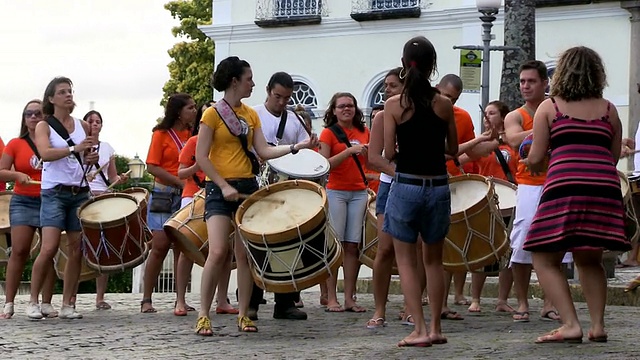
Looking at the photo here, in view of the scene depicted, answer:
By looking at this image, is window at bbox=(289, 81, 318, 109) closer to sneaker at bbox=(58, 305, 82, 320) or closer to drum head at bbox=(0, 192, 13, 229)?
drum head at bbox=(0, 192, 13, 229)

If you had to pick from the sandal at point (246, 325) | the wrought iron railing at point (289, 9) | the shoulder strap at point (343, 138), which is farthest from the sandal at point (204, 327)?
the wrought iron railing at point (289, 9)

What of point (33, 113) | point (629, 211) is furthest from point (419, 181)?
point (33, 113)

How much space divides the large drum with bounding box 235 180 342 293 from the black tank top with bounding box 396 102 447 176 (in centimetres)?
102

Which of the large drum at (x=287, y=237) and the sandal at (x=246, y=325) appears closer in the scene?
the large drum at (x=287, y=237)

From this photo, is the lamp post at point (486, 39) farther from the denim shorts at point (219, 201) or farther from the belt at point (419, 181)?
the belt at point (419, 181)

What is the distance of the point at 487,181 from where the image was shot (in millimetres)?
10750

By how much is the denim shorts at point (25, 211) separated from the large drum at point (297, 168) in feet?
7.08

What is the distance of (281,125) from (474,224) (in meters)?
2.04

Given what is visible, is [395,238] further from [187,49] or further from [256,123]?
[187,49]

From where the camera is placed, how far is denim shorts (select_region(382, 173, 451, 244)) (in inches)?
365

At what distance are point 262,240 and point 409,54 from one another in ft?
5.25

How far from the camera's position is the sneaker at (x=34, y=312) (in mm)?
12133

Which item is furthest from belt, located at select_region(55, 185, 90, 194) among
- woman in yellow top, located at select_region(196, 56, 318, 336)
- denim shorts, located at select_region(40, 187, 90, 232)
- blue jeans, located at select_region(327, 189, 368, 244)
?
blue jeans, located at select_region(327, 189, 368, 244)

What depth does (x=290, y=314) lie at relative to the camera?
1176 centimetres
